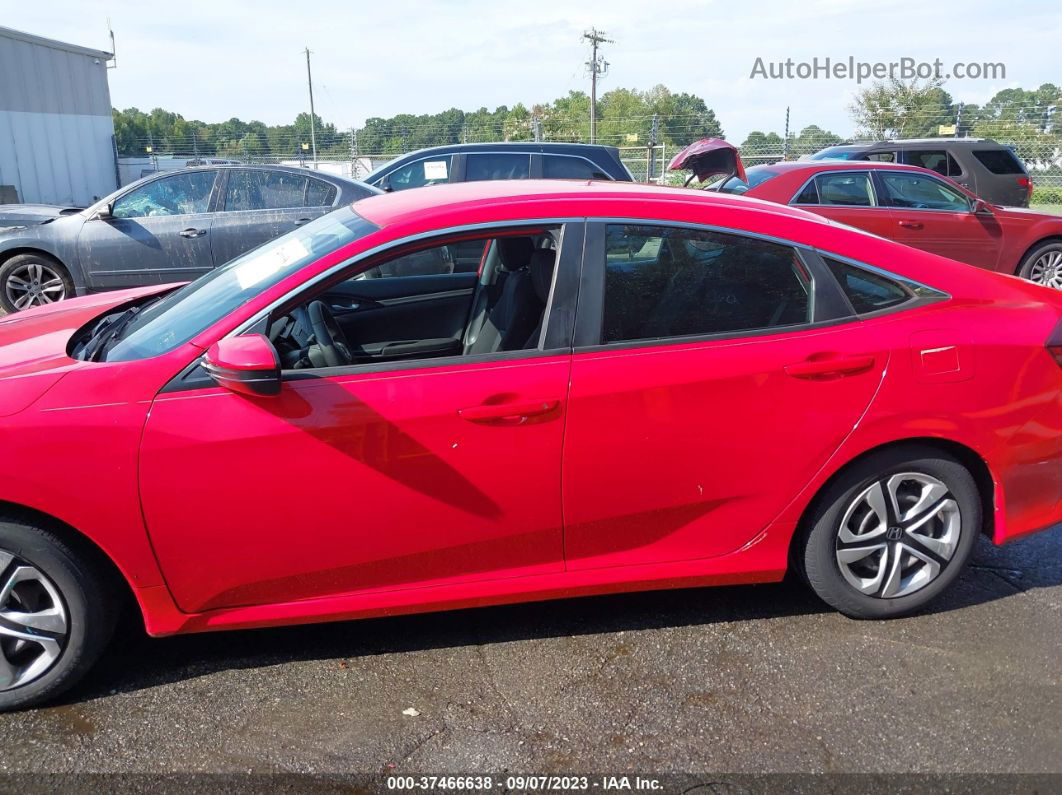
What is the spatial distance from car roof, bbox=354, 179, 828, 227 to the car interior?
13cm

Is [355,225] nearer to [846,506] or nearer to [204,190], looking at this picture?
[846,506]

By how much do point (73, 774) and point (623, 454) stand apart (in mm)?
1878

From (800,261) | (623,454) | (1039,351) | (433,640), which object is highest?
(800,261)

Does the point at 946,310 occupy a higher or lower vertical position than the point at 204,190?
lower

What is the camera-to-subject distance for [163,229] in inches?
326

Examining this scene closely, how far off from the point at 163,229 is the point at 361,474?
6.64 metres

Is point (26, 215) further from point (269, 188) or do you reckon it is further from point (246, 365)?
point (246, 365)

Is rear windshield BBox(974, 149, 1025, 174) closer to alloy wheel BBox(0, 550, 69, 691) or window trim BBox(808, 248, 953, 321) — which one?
window trim BBox(808, 248, 953, 321)

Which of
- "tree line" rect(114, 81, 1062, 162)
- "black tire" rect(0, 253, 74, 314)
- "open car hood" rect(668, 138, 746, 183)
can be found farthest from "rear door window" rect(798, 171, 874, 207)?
"tree line" rect(114, 81, 1062, 162)

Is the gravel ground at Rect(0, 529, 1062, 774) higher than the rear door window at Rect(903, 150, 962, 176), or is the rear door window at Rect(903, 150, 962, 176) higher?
the rear door window at Rect(903, 150, 962, 176)

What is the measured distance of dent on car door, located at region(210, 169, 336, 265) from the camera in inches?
325

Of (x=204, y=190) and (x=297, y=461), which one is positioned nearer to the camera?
(x=297, y=461)

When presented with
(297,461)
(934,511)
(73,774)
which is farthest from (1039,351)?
(73,774)

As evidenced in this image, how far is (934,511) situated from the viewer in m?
3.16
